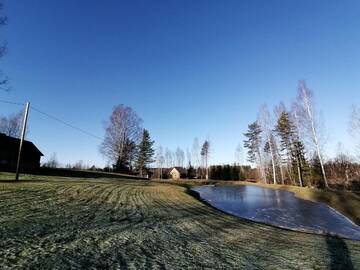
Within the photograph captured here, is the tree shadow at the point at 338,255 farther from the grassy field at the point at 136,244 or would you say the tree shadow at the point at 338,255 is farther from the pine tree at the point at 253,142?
the pine tree at the point at 253,142

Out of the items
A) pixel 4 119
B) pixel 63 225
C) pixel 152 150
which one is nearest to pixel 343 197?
pixel 63 225

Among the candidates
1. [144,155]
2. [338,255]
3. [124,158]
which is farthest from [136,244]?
[144,155]

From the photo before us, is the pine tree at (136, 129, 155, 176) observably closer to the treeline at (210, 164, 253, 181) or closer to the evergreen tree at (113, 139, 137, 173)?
the evergreen tree at (113, 139, 137, 173)

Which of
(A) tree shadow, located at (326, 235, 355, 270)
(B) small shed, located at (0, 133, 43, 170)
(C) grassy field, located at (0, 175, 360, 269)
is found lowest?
(A) tree shadow, located at (326, 235, 355, 270)

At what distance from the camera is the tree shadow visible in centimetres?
625

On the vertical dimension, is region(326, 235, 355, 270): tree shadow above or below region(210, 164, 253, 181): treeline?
below

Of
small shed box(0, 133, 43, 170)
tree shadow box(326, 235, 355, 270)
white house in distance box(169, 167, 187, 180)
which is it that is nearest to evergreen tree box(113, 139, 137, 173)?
small shed box(0, 133, 43, 170)

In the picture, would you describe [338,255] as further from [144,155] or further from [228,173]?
[228,173]

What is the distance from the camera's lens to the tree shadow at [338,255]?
6.25 meters

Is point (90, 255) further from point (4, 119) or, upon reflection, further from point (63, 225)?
point (4, 119)

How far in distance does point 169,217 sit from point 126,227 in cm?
309

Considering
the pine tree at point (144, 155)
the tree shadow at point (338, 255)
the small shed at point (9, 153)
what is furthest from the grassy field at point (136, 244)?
the pine tree at point (144, 155)

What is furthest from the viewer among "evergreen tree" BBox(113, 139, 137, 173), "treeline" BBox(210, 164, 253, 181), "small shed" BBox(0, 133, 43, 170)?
"treeline" BBox(210, 164, 253, 181)

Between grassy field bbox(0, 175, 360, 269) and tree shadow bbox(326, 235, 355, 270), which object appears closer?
grassy field bbox(0, 175, 360, 269)
